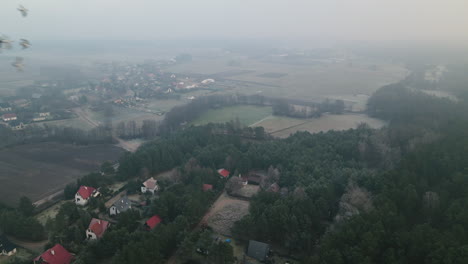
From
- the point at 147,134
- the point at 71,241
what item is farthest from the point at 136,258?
the point at 147,134

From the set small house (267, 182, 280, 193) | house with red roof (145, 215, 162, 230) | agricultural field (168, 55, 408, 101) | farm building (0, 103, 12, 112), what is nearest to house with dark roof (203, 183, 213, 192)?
small house (267, 182, 280, 193)

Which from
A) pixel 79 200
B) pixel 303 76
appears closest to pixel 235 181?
pixel 79 200

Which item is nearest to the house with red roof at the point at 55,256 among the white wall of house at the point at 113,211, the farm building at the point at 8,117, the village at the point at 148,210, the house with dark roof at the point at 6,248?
the village at the point at 148,210

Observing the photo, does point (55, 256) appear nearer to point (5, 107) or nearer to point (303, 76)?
point (5, 107)

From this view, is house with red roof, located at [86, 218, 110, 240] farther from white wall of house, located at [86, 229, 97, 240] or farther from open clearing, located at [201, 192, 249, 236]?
open clearing, located at [201, 192, 249, 236]

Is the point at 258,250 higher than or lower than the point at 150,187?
higher

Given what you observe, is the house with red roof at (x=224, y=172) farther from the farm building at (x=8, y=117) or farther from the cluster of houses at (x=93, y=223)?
the farm building at (x=8, y=117)

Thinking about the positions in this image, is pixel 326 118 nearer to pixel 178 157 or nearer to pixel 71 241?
pixel 178 157
